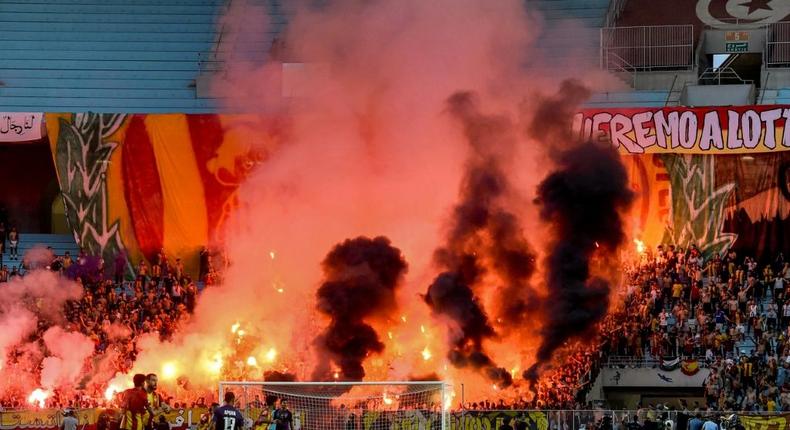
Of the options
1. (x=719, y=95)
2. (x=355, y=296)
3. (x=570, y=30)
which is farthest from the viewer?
(x=570, y=30)

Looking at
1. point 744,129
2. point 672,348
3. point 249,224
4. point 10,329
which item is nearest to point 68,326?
point 10,329

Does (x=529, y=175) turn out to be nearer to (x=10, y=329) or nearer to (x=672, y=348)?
(x=672, y=348)

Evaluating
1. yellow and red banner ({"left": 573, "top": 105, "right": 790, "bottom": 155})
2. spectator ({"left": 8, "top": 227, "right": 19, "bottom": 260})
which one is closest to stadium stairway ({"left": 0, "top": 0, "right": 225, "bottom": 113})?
spectator ({"left": 8, "top": 227, "right": 19, "bottom": 260})

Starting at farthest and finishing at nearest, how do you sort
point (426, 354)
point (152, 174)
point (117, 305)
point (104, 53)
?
point (104, 53), point (152, 174), point (117, 305), point (426, 354)

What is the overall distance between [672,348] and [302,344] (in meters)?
8.42

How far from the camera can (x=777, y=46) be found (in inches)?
1681

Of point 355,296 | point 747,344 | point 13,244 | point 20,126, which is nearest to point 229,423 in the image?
point 355,296

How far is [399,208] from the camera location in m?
38.4

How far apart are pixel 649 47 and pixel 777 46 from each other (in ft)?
11.7

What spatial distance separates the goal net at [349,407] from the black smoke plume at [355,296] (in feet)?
13.9

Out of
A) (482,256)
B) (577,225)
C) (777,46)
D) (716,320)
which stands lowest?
(716,320)

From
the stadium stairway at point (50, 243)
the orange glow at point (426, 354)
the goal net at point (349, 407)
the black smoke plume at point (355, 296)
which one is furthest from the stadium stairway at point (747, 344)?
the stadium stairway at point (50, 243)

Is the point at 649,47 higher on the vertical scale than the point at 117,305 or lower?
higher

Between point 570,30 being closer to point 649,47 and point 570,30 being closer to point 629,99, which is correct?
point 649,47
